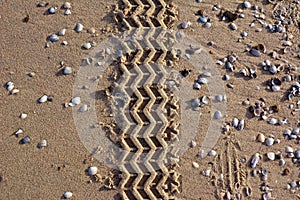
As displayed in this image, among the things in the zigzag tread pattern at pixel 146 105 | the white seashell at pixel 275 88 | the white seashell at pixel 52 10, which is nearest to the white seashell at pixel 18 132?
the zigzag tread pattern at pixel 146 105

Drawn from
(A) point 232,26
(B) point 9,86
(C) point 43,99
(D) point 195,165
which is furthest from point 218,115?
(B) point 9,86

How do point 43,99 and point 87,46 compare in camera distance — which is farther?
point 87,46

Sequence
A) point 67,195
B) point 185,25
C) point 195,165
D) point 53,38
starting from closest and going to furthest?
point 67,195, point 195,165, point 53,38, point 185,25

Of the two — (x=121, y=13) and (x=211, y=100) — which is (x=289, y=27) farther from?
(x=121, y=13)

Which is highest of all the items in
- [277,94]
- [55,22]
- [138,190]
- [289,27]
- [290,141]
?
[289,27]

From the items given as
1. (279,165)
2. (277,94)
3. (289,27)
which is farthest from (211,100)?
(289,27)

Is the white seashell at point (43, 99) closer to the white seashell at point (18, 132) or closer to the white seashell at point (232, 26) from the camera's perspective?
the white seashell at point (18, 132)

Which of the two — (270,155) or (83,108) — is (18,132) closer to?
(83,108)

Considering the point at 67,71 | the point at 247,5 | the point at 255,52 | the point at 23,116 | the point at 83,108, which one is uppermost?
the point at 247,5
